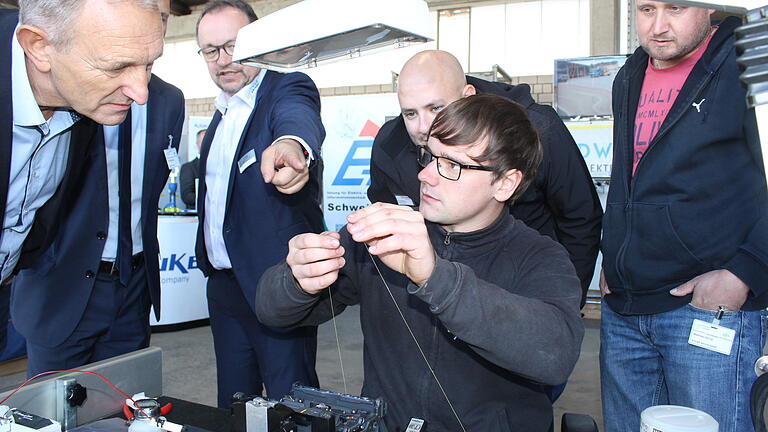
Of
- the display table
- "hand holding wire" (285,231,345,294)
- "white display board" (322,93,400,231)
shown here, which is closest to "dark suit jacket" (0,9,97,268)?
"hand holding wire" (285,231,345,294)

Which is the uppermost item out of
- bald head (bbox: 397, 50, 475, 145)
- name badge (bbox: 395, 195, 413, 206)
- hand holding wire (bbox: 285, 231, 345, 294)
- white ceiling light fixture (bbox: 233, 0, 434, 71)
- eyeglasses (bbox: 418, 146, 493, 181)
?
bald head (bbox: 397, 50, 475, 145)

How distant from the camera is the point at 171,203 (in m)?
8.13

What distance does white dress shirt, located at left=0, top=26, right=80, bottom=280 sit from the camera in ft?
4.57

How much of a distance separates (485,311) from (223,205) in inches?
52.2

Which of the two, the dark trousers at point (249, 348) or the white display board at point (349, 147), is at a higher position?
the white display board at point (349, 147)

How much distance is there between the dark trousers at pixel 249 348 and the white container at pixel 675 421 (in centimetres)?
144

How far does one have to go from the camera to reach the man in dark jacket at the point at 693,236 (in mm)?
1601

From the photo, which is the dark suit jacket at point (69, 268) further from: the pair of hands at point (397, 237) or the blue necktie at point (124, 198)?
the pair of hands at point (397, 237)

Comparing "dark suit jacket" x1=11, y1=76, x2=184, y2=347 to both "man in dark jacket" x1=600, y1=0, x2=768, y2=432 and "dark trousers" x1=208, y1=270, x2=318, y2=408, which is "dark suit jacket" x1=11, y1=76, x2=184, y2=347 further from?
"man in dark jacket" x1=600, y1=0, x2=768, y2=432

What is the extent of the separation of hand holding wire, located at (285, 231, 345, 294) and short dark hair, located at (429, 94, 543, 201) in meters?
0.38

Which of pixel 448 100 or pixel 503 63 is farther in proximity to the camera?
pixel 503 63

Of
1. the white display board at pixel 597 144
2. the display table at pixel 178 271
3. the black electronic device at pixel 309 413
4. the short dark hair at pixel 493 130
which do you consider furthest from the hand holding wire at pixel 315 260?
the white display board at pixel 597 144

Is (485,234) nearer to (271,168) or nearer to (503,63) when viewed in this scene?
(271,168)

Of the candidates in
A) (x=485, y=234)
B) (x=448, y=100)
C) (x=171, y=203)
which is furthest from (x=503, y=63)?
(x=485, y=234)
